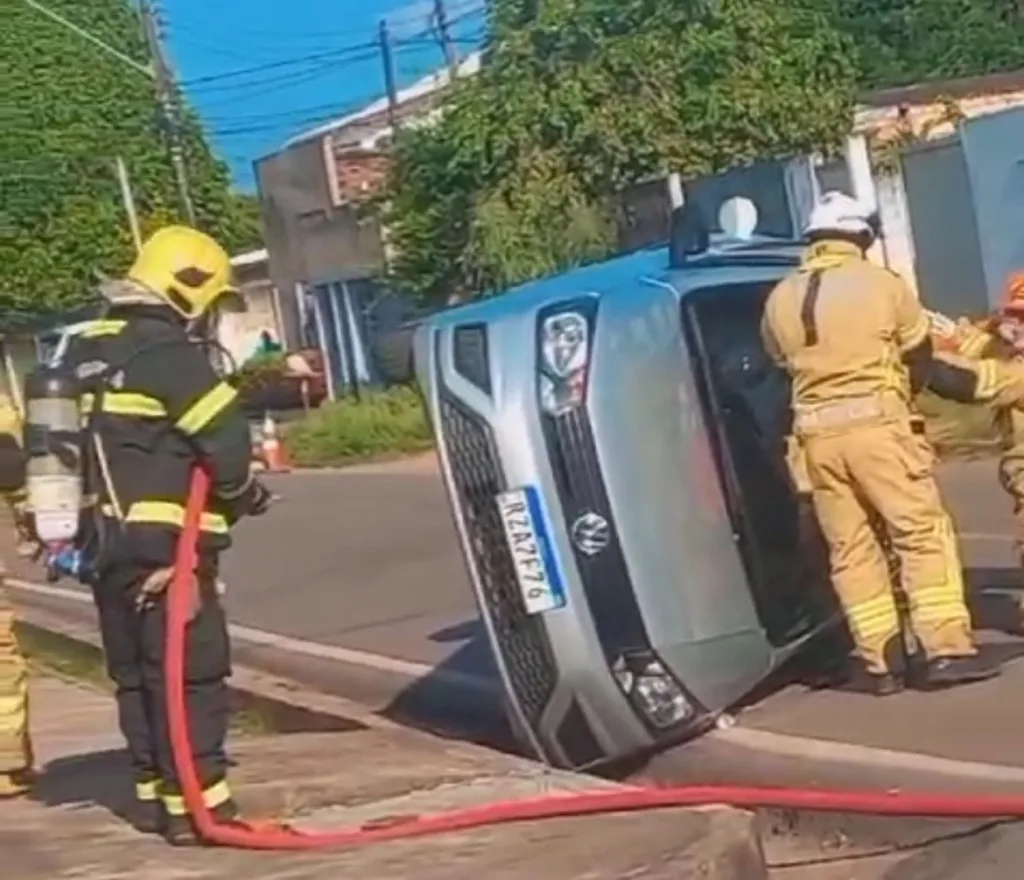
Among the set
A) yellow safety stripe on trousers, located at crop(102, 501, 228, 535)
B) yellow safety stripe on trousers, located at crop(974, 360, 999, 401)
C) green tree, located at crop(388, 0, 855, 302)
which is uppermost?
green tree, located at crop(388, 0, 855, 302)

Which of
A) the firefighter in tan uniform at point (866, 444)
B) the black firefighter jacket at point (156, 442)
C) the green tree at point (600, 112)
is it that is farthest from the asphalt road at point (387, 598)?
the green tree at point (600, 112)

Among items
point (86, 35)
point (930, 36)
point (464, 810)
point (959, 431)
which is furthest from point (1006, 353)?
point (86, 35)

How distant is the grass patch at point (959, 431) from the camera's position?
56.5 ft

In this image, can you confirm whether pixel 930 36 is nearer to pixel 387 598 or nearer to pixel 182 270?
pixel 387 598

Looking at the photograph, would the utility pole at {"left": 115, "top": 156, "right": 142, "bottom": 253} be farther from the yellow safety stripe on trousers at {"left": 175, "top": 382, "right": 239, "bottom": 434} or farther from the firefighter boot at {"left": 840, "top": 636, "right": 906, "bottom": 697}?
the yellow safety stripe on trousers at {"left": 175, "top": 382, "right": 239, "bottom": 434}

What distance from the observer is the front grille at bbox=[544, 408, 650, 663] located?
823cm

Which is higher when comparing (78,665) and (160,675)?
(160,675)

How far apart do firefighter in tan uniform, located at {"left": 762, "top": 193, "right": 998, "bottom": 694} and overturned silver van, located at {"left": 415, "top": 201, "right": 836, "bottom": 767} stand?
0.25m

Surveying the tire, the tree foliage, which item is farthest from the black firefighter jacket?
the tire

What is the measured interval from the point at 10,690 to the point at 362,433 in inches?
922

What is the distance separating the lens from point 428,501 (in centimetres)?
2195

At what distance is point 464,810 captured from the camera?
767cm

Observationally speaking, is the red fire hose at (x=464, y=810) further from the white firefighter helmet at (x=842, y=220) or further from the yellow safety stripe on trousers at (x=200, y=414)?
the white firefighter helmet at (x=842, y=220)

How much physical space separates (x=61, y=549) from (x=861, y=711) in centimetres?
271
